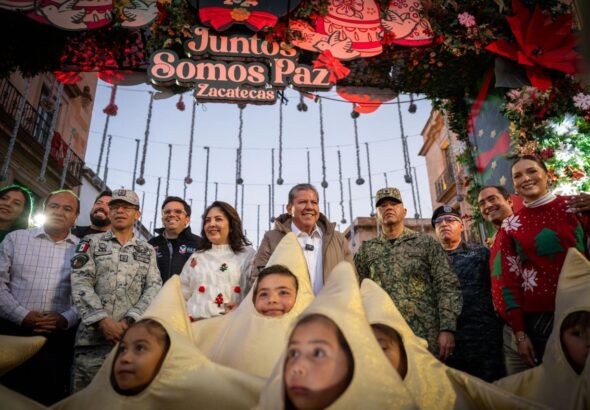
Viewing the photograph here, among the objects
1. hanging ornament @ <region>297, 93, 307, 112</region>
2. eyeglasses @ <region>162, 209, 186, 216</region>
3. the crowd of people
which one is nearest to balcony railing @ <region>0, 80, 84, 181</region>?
hanging ornament @ <region>297, 93, 307, 112</region>

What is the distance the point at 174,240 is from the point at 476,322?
10.2 feet

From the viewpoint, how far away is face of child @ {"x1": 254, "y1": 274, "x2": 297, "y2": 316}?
5.77ft

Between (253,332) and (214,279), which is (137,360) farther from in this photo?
(214,279)

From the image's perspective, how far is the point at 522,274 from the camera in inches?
101

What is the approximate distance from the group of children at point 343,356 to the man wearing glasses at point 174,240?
1860 millimetres

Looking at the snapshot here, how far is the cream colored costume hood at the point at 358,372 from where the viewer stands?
1029 mm

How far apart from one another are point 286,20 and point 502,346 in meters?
5.21

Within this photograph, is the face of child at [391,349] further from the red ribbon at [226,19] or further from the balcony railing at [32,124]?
the balcony railing at [32,124]

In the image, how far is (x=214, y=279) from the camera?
2836 millimetres

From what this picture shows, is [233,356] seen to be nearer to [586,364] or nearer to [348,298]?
[348,298]

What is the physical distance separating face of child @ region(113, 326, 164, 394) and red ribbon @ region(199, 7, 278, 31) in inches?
189

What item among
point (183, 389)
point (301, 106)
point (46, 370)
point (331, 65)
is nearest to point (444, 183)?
point (301, 106)

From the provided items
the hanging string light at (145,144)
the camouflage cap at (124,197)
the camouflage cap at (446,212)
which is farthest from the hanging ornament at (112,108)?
the camouflage cap at (446,212)

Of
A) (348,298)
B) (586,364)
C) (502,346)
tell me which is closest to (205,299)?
(348,298)
